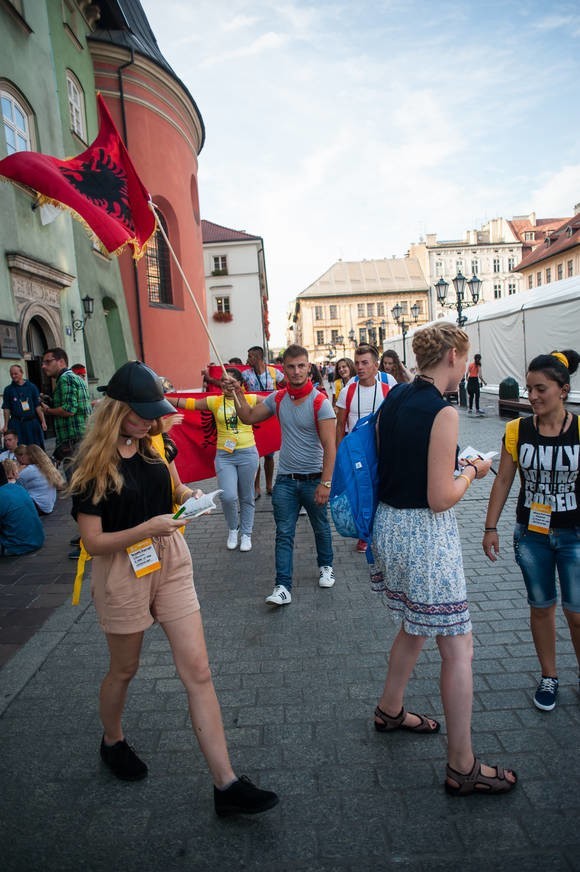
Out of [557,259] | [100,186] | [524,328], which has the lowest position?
[524,328]

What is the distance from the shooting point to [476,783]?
2.53 m

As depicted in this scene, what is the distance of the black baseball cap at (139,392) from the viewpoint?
2471 mm

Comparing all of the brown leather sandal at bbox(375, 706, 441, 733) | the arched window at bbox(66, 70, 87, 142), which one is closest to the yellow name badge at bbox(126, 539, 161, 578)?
the brown leather sandal at bbox(375, 706, 441, 733)

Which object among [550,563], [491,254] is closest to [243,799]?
[550,563]

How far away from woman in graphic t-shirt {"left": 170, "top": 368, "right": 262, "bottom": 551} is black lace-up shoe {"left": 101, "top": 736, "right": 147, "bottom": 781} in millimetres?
3568

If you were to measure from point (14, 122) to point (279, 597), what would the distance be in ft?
41.8

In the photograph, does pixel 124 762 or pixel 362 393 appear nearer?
pixel 124 762

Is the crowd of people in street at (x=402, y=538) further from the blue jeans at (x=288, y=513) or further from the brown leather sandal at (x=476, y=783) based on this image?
the blue jeans at (x=288, y=513)

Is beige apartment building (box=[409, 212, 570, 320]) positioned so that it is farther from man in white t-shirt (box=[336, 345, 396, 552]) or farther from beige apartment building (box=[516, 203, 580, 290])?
man in white t-shirt (box=[336, 345, 396, 552])

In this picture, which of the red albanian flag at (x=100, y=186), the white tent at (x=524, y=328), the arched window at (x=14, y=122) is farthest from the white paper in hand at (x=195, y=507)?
the white tent at (x=524, y=328)

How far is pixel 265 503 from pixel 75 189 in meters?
4.99

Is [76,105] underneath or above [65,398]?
above

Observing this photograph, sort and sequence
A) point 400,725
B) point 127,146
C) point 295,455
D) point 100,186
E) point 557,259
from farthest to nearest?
1. point 557,259
2. point 127,146
3. point 100,186
4. point 295,455
5. point 400,725

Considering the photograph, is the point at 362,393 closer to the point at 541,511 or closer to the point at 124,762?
the point at 541,511
